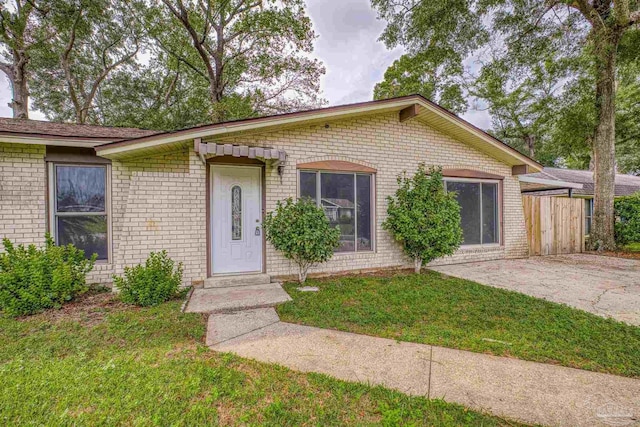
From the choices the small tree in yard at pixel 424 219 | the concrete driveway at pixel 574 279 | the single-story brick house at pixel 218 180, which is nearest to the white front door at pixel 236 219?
the single-story brick house at pixel 218 180

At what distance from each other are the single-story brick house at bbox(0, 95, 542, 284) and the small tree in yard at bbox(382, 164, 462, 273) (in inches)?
15.9

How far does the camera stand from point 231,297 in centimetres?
462

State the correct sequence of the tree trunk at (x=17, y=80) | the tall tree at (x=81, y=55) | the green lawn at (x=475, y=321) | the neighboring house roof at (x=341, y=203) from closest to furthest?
1. the green lawn at (x=475, y=321)
2. the neighboring house roof at (x=341, y=203)
3. the tall tree at (x=81, y=55)
4. the tree trunk at (x=17, y=80)

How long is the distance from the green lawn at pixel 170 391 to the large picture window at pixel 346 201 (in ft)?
12.2

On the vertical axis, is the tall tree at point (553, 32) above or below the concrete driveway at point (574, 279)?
above

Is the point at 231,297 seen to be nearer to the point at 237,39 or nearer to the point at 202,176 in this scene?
the point at 202,176

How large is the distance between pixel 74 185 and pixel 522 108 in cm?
2935

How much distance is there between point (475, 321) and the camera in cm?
378

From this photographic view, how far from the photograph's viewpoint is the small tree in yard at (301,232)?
204 inches

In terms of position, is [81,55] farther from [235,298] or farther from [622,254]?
[622,254]

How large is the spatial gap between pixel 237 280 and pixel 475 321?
4.00 metres

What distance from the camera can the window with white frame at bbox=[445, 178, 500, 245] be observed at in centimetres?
766

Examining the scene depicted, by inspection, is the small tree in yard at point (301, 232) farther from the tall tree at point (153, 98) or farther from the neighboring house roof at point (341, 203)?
the tall tree at point (153, 98)

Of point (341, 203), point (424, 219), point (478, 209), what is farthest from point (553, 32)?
point (341, 203)
